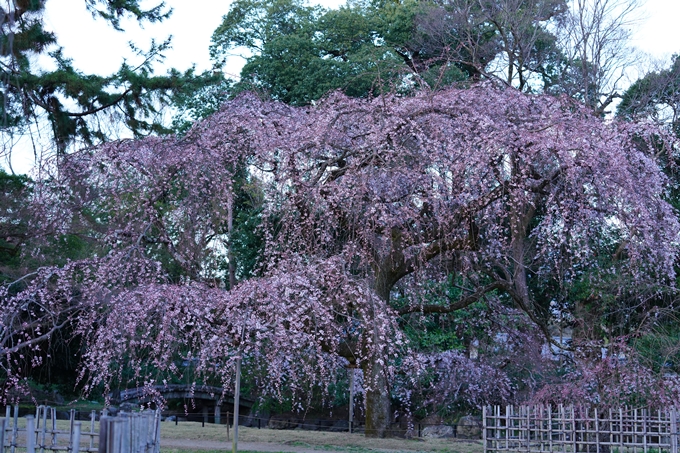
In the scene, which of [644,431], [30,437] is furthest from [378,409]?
[30,437]

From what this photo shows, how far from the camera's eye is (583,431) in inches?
346

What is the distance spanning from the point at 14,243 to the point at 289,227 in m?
5.10

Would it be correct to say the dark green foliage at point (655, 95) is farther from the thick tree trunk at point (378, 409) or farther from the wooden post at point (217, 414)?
the wooden post at point (217, 414)

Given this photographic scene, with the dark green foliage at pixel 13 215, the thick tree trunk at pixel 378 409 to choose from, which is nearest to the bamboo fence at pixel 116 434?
the thick tree trunk at pixel 378 409

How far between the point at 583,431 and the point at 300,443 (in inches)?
164

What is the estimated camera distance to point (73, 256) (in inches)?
512

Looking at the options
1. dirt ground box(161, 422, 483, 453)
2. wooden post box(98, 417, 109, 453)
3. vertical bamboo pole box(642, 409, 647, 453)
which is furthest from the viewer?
dirt ground box(161, 422, 483, 453)

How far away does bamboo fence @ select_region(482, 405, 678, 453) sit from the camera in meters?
8.56

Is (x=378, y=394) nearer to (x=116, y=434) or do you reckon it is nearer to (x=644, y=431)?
(x=644, y=431)

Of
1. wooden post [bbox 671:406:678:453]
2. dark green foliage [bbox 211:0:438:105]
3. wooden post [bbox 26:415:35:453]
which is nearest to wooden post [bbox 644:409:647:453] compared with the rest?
wooden post [bbox 671:406:678:453]

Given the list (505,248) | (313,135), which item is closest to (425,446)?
(505,248)

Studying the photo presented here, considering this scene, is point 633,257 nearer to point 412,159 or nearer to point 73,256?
point 412,159

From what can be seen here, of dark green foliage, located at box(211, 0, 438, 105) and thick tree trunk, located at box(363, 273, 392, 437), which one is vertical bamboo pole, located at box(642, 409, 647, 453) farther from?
dark green foliage, located at box(211, 0, 438, 105)

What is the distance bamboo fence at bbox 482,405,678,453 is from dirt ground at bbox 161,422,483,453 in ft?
3.10
